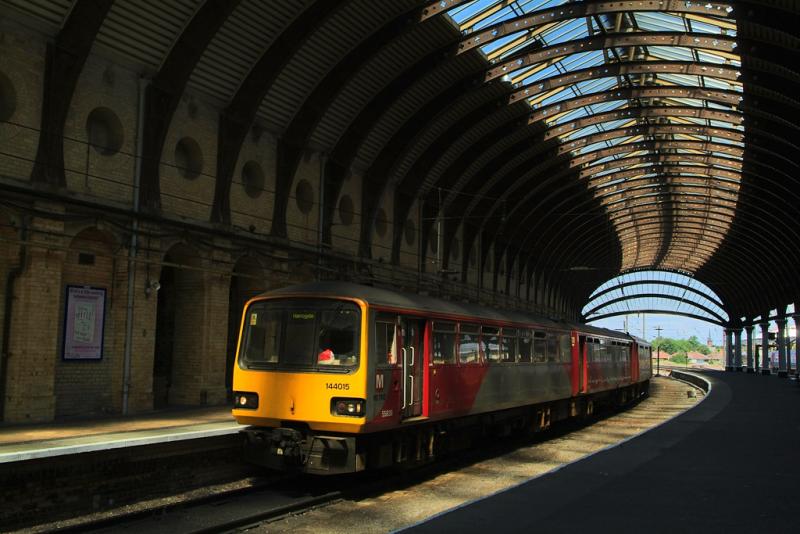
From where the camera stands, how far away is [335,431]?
37.5 feet

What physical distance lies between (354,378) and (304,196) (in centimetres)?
1431

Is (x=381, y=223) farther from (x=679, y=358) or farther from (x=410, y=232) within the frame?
(x=679, y=358)

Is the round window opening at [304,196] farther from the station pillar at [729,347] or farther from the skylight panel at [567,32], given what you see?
the station pillar at [729,347]

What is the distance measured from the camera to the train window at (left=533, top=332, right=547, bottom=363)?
1898 centimetres

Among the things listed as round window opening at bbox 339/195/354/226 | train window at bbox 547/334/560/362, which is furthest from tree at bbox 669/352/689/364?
train window at bbox 547/334/560/362

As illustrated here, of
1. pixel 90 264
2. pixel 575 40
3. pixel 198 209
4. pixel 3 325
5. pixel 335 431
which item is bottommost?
pixel 335 431

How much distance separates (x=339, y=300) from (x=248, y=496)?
3.38 m

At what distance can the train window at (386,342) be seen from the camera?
38.8 feet

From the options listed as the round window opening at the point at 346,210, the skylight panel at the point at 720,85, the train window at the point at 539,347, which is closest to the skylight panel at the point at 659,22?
the skylight panel at the point at 720,85

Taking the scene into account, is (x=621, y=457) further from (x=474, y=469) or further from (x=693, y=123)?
(x=693, y=123)

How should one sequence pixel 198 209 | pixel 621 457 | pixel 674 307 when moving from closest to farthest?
pixel 621 457
pixel 198 209
pixel 674 307

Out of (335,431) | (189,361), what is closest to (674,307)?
(189,361)

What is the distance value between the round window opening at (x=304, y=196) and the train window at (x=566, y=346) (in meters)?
9.10

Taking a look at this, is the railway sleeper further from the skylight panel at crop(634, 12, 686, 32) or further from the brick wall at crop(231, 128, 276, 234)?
the skylight panel at crop(634, 12, 686, 32)
